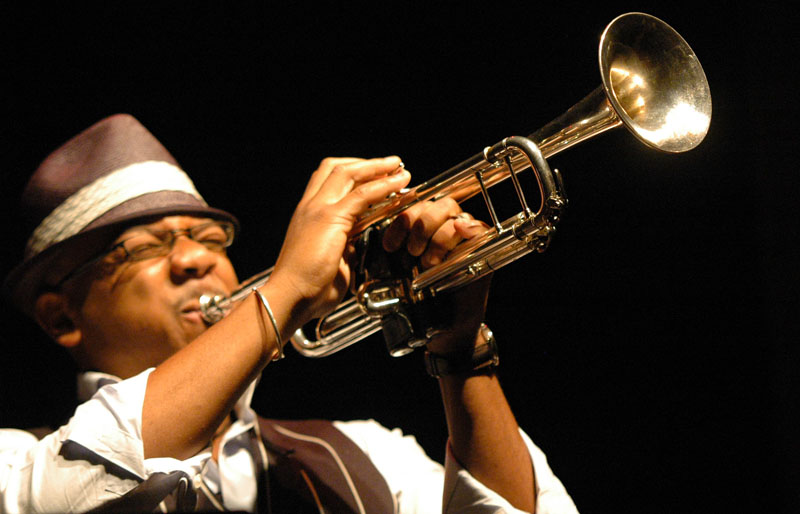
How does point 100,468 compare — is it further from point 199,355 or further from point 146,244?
point 146,244

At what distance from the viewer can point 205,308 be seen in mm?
1844

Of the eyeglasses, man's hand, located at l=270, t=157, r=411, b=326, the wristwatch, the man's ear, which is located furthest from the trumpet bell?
the man's ear

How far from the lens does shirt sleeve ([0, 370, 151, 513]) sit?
118cm

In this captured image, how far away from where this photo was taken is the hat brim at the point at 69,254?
6.07 ft

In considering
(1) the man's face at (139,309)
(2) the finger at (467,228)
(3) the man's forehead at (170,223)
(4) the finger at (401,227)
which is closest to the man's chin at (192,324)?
(1) the man's face at (139,309)

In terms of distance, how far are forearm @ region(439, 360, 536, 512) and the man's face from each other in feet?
2.40

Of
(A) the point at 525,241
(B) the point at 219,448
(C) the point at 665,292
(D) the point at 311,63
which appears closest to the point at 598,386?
(C) the point at 665,292

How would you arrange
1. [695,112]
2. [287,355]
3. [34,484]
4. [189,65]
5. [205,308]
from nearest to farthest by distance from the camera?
1. [34,484]
2. [695,112]
3. [205,308]
4. [189,65]
5. [287,355]

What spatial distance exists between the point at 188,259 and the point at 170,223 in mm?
141

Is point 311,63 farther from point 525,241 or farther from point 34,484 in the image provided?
point 34,484

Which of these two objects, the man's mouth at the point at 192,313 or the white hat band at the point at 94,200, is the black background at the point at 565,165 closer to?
the white hat band at the point at 94,200

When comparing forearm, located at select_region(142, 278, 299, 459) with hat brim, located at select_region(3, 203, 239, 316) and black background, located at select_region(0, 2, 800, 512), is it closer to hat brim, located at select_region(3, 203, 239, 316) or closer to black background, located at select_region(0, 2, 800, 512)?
hat brim, located at select_region(3, 203, 239, 316)

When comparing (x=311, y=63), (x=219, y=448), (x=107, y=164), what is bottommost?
(x=219, y=448)

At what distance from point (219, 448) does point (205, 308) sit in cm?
42
